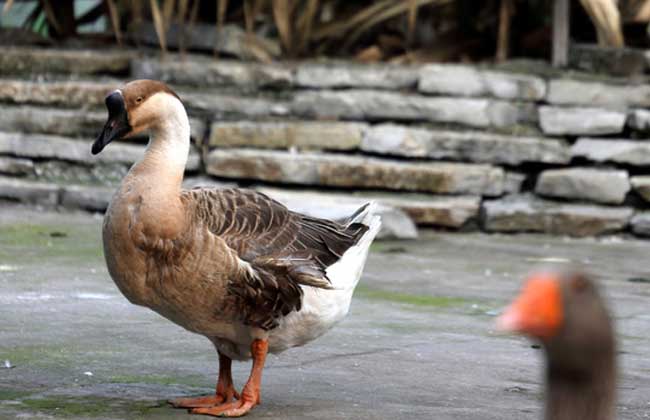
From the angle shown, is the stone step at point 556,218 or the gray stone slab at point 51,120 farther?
the gray stone slab at point 51,120

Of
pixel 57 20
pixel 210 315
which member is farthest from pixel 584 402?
pixel 57 20

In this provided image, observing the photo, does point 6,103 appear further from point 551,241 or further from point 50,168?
point 551,241

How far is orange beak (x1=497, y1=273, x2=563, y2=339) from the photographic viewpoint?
2.63 m

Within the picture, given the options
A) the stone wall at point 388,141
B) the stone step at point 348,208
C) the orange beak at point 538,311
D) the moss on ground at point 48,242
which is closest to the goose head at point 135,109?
the orange beak at point 538,311

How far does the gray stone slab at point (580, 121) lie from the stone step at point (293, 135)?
1406 millimetres

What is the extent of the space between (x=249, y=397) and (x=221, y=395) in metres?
0.17

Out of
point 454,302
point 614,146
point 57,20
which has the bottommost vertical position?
point 454,302

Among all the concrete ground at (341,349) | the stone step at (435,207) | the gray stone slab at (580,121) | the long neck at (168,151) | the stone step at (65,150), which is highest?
the long neck at (168,151)

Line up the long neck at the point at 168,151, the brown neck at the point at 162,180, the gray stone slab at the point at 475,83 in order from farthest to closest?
the gray stone slab at the point at 475,83 → the long neck at the point at 168,151 → the brown neck at the point at 162,180

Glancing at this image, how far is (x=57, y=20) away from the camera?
12.1 m

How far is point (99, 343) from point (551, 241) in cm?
451

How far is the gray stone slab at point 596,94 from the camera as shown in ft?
33.5

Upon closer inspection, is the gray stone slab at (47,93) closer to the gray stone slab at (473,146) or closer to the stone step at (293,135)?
the stone step at (293,135)

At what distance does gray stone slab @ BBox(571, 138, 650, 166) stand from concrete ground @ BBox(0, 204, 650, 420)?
1.21 metres
